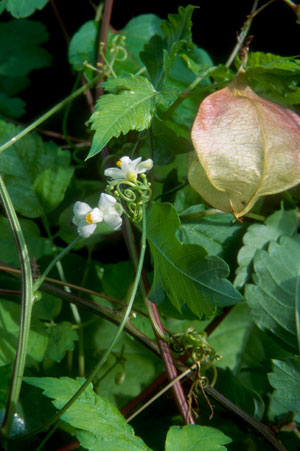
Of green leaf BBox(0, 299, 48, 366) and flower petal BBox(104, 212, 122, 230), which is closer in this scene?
flower petal BBox(104, 212, 122, 230)

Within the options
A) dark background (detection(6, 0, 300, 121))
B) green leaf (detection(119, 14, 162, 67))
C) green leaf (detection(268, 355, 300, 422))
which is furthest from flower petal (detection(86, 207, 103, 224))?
dark background (detection(6, 0, 300, 121))

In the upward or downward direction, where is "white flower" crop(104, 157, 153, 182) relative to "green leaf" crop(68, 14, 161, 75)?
downward

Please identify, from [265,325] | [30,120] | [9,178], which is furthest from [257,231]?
[30,120]

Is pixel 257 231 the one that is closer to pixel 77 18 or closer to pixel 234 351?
pixel 234 351

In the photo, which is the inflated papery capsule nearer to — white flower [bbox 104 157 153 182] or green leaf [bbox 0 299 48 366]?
white flower [bbox 104 157 153 182]

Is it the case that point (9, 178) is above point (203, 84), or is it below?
below

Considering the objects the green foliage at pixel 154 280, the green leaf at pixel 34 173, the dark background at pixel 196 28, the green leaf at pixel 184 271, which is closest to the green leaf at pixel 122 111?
the green foliage at pixel 154 280

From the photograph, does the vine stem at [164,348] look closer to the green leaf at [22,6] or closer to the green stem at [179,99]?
the green stem at [179,99]
